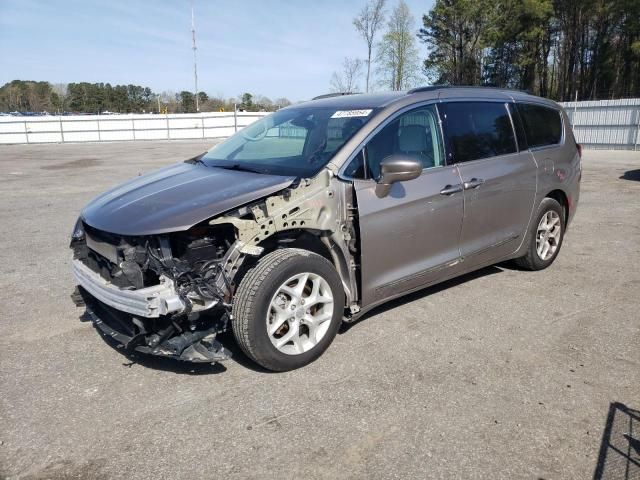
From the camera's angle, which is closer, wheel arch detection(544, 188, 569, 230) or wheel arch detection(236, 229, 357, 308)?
wheel arch detection(236, 229, 357, 308)

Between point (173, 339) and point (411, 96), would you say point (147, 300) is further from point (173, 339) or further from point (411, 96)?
point (411, 96)

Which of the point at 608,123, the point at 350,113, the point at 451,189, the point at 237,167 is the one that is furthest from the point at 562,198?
the point at 608,123

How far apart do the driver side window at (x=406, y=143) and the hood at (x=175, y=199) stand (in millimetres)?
580

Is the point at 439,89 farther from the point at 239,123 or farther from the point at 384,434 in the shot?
the point at 239,123

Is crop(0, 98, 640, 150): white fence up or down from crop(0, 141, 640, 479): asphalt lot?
up

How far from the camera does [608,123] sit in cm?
2369

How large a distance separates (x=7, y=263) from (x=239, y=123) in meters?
30.6

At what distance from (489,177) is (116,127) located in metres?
33.4

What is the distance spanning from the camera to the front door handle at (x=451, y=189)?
4.12 m

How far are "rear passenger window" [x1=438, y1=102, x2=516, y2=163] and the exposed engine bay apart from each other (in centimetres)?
136

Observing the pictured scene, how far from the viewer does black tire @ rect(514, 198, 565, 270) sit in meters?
5.22

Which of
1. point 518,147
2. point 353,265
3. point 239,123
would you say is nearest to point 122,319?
point 353,265

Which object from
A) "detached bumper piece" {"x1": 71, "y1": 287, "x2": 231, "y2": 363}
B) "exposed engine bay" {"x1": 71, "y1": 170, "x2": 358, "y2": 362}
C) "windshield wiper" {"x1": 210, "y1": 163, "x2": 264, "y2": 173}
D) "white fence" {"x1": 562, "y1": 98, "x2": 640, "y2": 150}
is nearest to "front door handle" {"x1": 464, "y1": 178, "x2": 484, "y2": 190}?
"exposed engine bay" {"x1": 71, "y1": 170, "x2": 358, "y2": 362}

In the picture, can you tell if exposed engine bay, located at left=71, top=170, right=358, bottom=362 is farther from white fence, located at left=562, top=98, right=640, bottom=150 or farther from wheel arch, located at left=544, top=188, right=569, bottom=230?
white fence, located at left=562, top=98, right=640, bottom=150
